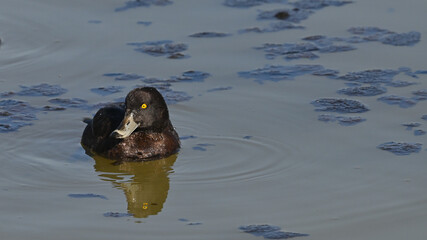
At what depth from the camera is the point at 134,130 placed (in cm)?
1105

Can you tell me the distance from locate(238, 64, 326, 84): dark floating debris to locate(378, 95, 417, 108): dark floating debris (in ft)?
4.02

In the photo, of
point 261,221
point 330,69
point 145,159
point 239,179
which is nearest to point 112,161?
point 145,159

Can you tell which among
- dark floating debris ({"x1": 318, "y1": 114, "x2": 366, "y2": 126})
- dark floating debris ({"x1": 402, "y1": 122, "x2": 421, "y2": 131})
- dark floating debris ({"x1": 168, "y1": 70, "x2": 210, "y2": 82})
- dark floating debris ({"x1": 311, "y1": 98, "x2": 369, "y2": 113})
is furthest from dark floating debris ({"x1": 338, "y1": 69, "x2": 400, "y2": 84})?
dark floating debris ({"x1": 168, "y1": 70, "x2": 210, "y2": 82})

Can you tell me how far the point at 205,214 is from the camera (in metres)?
8.94

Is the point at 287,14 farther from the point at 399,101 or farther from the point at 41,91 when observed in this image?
the point at 41,91

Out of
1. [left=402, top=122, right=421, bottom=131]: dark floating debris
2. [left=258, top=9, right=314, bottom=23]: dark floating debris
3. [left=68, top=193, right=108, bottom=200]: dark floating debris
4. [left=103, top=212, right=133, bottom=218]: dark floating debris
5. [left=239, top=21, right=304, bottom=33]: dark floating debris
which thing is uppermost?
[left=258, top=9, right=314, bottom=23]: dark floating debris

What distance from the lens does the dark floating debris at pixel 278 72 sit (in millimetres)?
12617

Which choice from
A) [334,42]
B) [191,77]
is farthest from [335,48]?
[191,77]

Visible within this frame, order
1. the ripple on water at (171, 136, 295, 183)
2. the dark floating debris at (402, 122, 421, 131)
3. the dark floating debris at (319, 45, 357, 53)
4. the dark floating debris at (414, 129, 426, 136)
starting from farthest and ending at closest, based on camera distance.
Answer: the dark floating debris at (319, 45, 357, 53), the dark floating debris at (402, 122, 421, 131), the dark floating debris at (414, 129, 426, 136), the ripple on water at (171, 136, 295, 183)

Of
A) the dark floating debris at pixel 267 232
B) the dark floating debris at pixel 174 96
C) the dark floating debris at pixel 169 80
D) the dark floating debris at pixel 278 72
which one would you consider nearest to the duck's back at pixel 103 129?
the dark floating debris at pixel 174 96

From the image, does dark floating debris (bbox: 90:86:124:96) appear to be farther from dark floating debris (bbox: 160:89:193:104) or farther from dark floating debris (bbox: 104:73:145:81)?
dark floating debris (bbox: 160:89:193:104)

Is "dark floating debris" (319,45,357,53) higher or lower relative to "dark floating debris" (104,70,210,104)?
higher

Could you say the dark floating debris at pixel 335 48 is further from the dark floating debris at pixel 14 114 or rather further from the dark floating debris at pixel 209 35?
the dark floating debris at pixel 14 114

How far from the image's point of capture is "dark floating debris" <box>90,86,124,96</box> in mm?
12273
